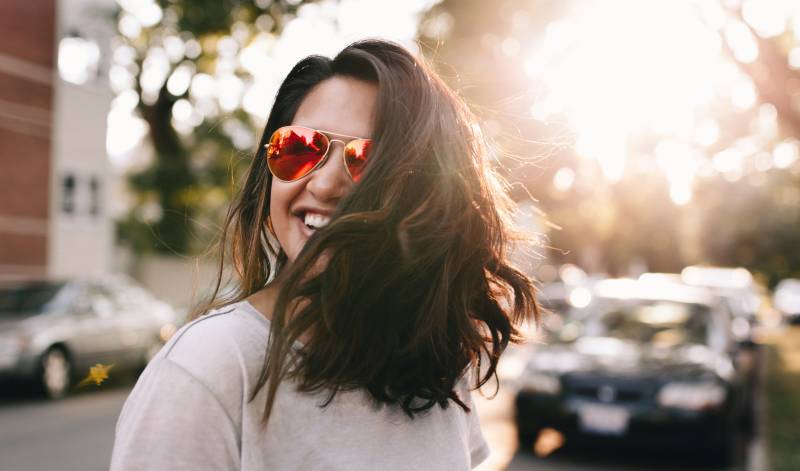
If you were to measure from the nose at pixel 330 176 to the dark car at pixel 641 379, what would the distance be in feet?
20.8

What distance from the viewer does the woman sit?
1306mm

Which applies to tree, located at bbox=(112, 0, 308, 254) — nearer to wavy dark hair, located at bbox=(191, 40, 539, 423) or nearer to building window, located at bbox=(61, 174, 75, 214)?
building window, located at bbox=(61, 174, 75, 214)

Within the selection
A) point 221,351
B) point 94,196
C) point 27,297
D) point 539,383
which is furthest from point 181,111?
point 221,351

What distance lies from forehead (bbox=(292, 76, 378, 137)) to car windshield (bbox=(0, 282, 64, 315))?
35.8 feet

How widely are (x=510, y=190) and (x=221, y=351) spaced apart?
1.25 m

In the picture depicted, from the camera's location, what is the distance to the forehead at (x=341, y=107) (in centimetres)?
170

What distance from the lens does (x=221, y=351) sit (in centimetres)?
132

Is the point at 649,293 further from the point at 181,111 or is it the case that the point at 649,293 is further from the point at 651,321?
the point at 181,111

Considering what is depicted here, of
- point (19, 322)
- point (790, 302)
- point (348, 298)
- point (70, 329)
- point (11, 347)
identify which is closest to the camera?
point (348, 298)

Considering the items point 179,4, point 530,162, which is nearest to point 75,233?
point 179,4

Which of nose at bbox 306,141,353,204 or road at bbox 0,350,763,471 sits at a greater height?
nose at bbox 306,141,353,204

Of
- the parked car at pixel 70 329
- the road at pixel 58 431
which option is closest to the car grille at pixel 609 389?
the road at pixel 58 431

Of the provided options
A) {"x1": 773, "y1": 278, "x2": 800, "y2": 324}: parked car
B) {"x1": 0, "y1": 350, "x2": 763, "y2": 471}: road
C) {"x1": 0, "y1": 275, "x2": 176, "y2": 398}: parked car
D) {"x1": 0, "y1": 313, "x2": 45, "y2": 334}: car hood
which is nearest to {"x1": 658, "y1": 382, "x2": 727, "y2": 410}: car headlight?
{"x1": 0, "y1": 350, "x2": 763, "y2": 471}: road

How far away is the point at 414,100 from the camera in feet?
5.62
